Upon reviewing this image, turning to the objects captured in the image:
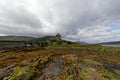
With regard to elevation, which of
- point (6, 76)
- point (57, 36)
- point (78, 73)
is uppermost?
point (57, 36)

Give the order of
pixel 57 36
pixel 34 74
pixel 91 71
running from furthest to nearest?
1. pixel 57 36
2. pixel 34 74
3. pixel 91 71

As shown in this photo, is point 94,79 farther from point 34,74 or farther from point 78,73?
point 34,74

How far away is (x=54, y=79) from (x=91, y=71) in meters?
A: 6.49

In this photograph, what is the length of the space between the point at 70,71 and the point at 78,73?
2256 millimetres

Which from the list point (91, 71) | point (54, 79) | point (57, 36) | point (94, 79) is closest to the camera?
point (94, 79)

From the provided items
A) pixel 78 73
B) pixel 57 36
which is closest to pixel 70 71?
pixel 78 73

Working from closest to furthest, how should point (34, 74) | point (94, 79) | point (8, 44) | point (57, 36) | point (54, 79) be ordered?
point (94, 79)
point (54, 79)
point (34, 74)
point (8, 44)
point (57, 36)

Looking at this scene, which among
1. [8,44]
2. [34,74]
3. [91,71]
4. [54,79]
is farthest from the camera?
[8,44]

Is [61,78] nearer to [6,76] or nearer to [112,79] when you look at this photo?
[112,79]

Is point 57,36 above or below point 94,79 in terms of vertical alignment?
above

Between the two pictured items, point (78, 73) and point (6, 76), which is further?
point (6, 76)

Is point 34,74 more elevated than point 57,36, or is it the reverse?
point 57,36

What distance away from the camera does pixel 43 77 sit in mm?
26031

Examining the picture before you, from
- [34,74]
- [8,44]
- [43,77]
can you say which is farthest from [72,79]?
[8,44]
